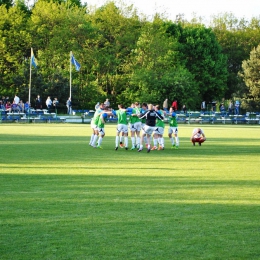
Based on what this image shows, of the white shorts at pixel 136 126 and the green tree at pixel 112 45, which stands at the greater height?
the green tree at pixel 112 45

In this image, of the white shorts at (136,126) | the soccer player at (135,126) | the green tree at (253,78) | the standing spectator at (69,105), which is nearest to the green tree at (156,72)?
the green tree at (253,78)

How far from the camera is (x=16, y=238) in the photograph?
343 inches

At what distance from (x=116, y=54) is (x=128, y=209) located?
7651 centimetres

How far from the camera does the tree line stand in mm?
81250

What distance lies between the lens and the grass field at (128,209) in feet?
27.0

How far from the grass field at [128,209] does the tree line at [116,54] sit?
6064cm

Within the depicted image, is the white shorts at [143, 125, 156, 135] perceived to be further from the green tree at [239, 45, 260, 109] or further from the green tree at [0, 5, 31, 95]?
the green tree at [0, 5, 31, 95]

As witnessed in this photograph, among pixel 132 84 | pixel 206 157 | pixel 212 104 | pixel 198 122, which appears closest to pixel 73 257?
pixel 206 157

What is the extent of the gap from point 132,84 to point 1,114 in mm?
29037

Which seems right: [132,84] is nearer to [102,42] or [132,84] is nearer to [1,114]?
[102,42]

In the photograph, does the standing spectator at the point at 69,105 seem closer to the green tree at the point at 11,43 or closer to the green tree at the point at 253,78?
the green tree at the point at 11,43

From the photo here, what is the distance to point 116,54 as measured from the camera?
8662cm

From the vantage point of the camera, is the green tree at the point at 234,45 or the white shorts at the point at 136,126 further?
the green tree at the point at 234,45

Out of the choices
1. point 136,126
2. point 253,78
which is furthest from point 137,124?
point 253,78
